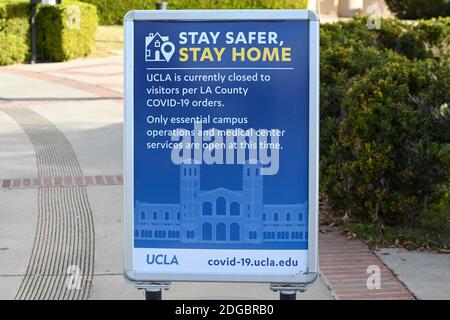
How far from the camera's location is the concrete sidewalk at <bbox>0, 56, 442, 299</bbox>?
6.00 m

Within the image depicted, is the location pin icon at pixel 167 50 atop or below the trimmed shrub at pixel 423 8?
below

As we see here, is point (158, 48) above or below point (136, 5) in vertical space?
below

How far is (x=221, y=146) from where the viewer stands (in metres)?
4.73

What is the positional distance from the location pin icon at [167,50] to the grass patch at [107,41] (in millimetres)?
18383

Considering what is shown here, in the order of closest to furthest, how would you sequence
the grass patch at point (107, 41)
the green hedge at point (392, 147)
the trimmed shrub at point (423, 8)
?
1. the green hedge at point (392, 147)
2. the grass patch at point (107, 41)
3. the trimmed shrub at point (423, 8)

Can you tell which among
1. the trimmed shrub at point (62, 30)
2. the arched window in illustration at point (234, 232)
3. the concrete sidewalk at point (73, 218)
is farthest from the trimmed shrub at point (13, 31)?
the arched window in illustration at point (234, 232)

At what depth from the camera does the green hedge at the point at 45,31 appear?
20.6 metres

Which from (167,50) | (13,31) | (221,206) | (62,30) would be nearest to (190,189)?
(221,206)

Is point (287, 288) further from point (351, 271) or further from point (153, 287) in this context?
point (351, 271)

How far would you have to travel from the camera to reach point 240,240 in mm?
4785

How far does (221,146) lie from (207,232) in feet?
1.51

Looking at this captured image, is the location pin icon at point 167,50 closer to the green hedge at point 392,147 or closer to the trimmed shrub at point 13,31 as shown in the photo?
the green hedge at point 392,147

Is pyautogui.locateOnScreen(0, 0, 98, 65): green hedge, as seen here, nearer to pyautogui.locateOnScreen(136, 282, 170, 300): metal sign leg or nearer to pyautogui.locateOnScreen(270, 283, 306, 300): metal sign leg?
pyautogui.locateOnScreen(136, 282, 170, 300): metal sign leg

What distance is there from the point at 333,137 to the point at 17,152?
14.9ft
